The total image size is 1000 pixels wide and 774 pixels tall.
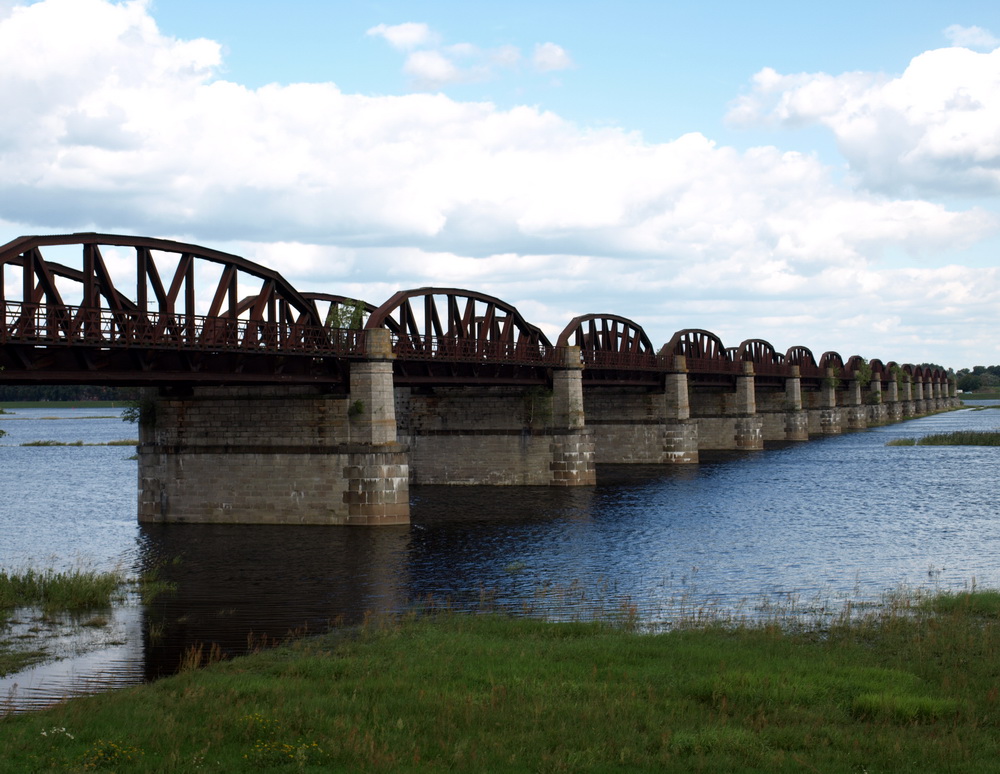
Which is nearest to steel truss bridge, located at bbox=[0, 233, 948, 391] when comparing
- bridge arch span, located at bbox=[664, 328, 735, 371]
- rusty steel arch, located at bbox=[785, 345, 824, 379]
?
bridge arch span, located at bbox=[664, 328, 735, 371]

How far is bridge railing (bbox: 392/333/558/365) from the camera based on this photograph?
5453cm

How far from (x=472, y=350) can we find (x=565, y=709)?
159 ft

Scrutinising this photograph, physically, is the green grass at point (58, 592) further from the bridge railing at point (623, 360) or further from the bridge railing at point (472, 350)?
the bridge railing at point (623, 360)

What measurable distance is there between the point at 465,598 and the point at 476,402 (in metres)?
40.0

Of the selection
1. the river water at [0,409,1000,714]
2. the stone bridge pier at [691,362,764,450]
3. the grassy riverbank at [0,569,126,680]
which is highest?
the stone bridge pier at [691,362,764,450]

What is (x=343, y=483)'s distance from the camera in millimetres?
45312

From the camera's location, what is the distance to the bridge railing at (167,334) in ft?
109

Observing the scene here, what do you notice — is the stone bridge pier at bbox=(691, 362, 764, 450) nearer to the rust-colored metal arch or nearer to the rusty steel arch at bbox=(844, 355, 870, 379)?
the rust-colored metal arch

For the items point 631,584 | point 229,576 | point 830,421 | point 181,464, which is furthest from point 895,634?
point 830,421

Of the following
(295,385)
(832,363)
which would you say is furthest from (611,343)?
(832,363)

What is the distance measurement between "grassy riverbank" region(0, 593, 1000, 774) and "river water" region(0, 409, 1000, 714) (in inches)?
143

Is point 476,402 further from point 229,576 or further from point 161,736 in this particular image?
point 161,736

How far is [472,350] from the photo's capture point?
62.7 m

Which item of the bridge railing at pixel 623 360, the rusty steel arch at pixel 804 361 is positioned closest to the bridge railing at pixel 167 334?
the bridge railing at pixel 623 360
